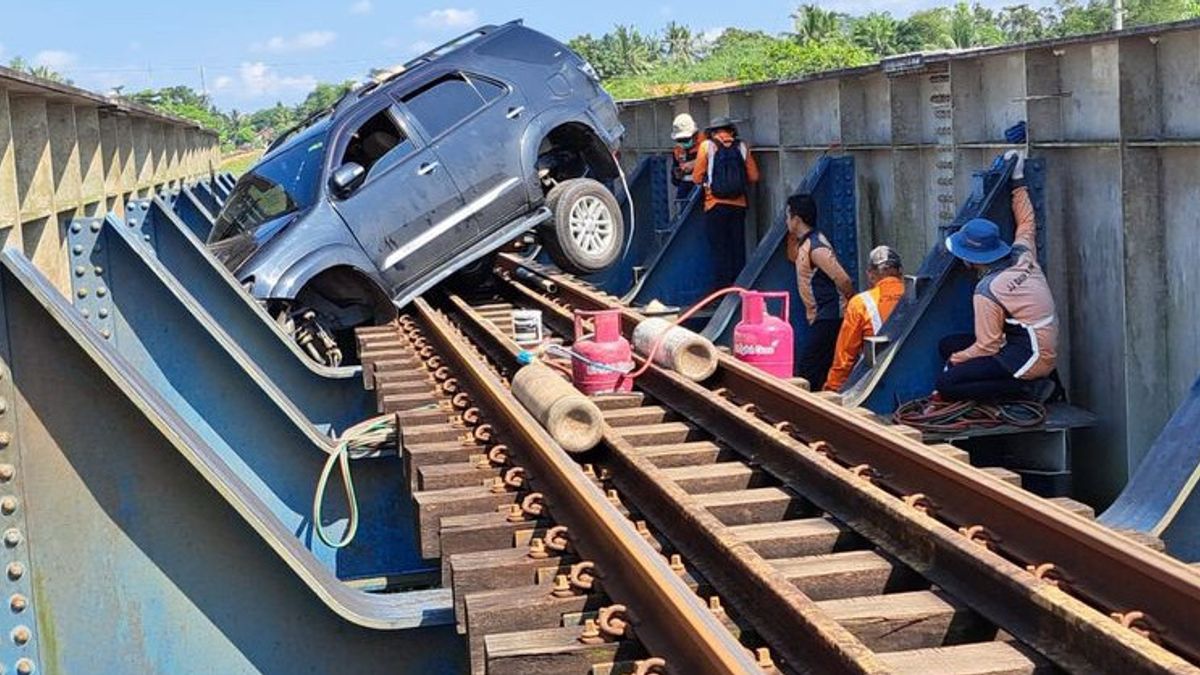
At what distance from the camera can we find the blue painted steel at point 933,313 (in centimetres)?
892

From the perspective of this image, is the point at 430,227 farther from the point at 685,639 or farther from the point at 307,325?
the point at 685,639

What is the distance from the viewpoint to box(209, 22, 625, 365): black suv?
12172mm

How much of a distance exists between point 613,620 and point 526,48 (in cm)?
1002

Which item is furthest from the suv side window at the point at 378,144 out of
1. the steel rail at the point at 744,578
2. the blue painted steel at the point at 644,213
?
the steel rail at the point at 744,578

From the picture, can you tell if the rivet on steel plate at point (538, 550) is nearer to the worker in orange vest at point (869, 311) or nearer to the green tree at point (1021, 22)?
the worker in orange vest at point (869, 311)

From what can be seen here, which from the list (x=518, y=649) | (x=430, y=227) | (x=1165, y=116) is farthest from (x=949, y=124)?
(x=518, y=649)

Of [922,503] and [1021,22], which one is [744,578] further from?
[1021,22]

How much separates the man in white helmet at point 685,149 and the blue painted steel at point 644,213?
1.22m

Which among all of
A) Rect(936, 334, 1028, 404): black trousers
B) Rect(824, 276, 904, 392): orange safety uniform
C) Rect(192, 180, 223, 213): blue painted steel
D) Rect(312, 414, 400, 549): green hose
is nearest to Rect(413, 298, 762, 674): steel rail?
Rect(312, 414, 400, 549): green hose

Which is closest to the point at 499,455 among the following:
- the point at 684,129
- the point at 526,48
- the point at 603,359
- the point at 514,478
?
the point at 514,478

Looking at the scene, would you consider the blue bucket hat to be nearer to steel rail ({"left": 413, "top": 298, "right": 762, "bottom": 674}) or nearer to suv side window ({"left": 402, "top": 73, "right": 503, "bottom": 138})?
steel rail ({"left": 413, "top": 298, "right": 762, "bottom": 674})

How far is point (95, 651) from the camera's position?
12.0 feet

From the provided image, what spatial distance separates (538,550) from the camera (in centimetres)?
482

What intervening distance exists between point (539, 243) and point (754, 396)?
6.48m
